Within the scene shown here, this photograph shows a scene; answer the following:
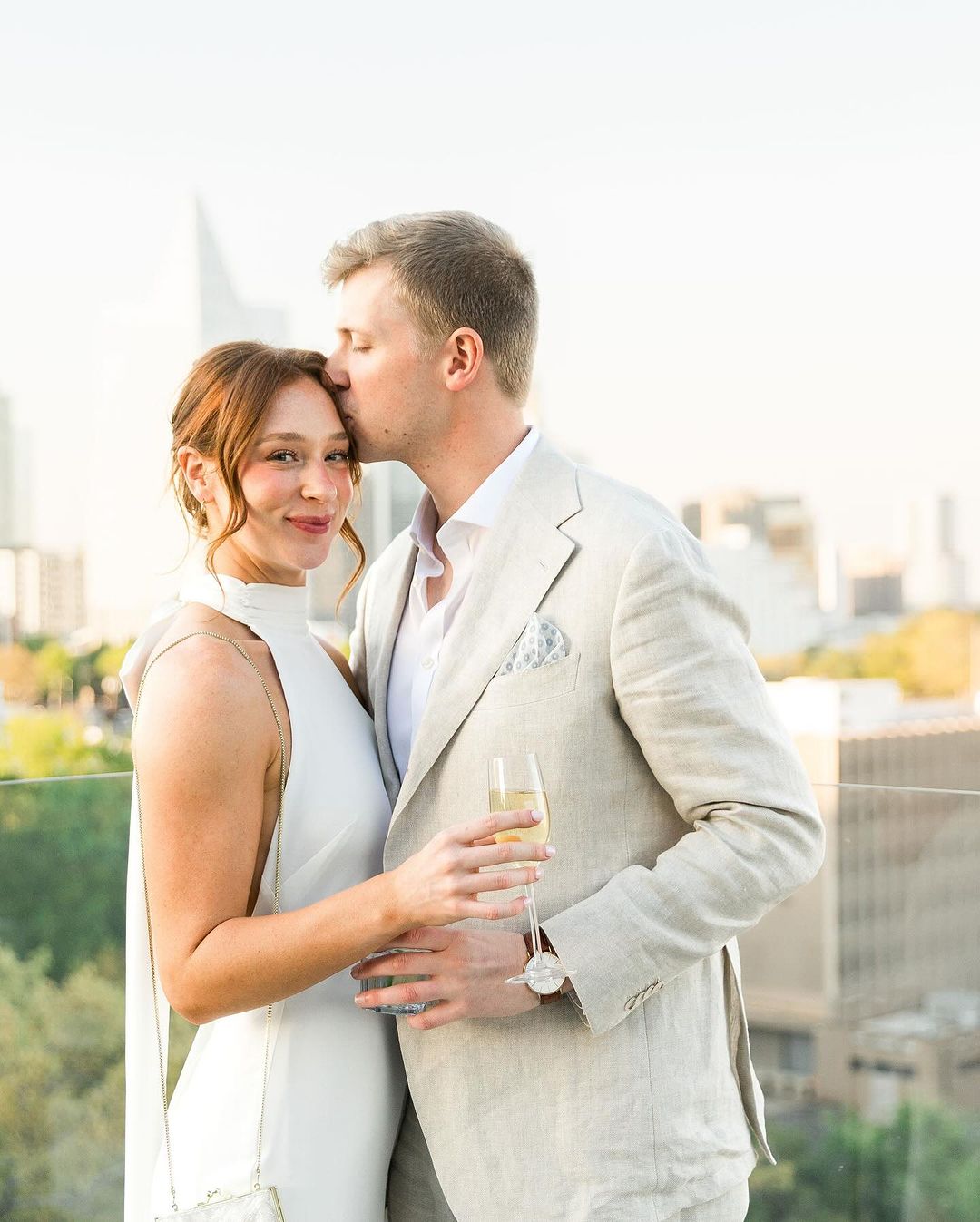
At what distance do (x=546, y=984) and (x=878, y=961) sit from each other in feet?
8.49

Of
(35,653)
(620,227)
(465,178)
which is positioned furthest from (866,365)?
(35,653)

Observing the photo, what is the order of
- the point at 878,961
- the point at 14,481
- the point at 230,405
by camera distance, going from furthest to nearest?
the point at 14,481 → the point at 878,961 → the point at 230,405

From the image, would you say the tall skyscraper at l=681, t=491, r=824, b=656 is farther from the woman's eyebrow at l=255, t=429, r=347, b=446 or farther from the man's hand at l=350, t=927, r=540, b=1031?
the man's hand at l=350, t=927, r=540, b=1031

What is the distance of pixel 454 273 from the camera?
2.10 m

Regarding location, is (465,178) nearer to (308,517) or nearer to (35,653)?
(35,653)

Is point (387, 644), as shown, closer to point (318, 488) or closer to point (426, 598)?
point (426, 598)

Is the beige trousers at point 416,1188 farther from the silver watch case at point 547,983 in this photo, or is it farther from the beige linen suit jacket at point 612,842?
the silver watch case at point 547,983

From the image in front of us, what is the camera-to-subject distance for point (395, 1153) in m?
2.09

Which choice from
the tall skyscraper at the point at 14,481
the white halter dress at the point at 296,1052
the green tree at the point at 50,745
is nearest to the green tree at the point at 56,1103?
the white halter dress at the point at 296,1052

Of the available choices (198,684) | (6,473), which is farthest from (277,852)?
(6,473)

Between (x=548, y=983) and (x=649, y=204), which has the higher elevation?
(x=649, y=204)

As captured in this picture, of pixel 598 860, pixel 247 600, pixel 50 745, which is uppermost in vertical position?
pixel 247 600

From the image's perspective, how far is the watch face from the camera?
178 cm

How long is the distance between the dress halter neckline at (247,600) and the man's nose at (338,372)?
31 centimetres
